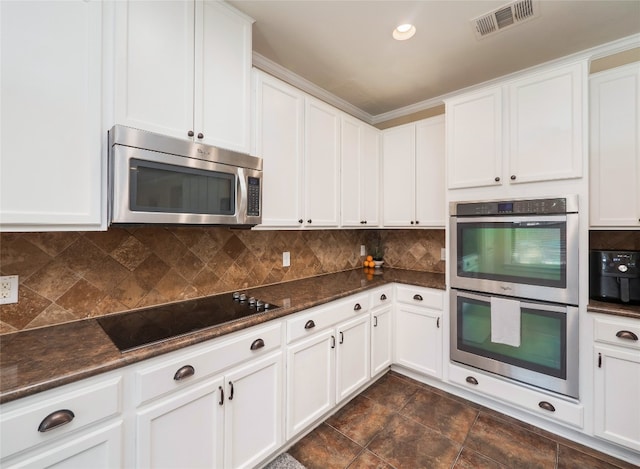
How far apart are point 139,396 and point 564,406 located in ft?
8.19

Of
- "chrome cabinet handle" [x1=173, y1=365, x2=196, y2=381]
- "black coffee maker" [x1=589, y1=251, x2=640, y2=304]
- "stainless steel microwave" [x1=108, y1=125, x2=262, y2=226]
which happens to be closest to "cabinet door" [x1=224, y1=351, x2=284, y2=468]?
"chrome cabinet handle" [x1=173, y1=365, x2=196, y2=381]

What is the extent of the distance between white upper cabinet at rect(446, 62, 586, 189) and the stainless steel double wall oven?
222 millimetres

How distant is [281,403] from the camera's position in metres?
1.67

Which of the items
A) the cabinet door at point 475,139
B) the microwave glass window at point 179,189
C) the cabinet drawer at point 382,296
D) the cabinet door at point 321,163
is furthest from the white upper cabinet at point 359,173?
the microwave glass window at point 179,189

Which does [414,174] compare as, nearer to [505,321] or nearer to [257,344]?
[505,321]

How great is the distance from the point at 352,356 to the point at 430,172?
1836 millimetres

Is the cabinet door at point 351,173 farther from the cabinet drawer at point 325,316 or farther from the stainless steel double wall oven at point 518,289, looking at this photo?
the stainless steel double wall oven at point 518,289

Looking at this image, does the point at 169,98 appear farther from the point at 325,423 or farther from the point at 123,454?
the point at 325,423

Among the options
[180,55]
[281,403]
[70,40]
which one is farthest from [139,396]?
[180,55]

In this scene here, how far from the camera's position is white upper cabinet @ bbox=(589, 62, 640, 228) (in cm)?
188

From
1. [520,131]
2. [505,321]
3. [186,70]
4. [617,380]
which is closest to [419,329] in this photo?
[505,321]

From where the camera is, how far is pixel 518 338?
6.59ft

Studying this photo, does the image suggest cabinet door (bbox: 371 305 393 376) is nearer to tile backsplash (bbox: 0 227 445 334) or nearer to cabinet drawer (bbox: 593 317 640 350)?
tile backsplash (bbox: 0 227 445 334)

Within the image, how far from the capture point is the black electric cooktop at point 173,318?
1264 millimetres
